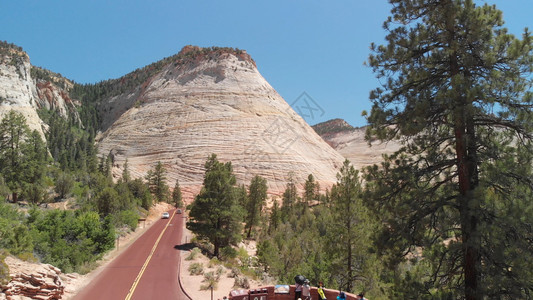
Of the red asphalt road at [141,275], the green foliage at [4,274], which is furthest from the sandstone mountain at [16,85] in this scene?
the green foliage at [4,274]

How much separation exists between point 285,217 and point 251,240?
19.5 feet

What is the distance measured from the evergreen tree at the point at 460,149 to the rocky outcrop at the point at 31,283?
35.9ft

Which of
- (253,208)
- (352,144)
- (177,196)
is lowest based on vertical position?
(253,208)

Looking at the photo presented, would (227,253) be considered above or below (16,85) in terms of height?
below

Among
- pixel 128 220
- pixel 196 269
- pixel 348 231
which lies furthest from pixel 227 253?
pixel 128 220

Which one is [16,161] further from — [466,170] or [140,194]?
[466,170]

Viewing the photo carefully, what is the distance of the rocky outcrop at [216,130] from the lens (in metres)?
58.3

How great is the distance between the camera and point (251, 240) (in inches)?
1396

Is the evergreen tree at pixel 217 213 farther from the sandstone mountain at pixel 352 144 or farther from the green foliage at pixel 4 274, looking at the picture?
the sandstone mountain at pixel 352 144

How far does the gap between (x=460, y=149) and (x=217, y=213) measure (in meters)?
17.3

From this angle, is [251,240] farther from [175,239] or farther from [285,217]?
[175,239]

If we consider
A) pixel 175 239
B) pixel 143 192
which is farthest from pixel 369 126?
pixel 143 192

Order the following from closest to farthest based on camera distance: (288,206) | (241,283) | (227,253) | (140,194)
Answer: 1. (241,283)
2. (227,253)
3. (140,194)
4. (288,206)

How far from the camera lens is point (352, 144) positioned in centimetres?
11800
